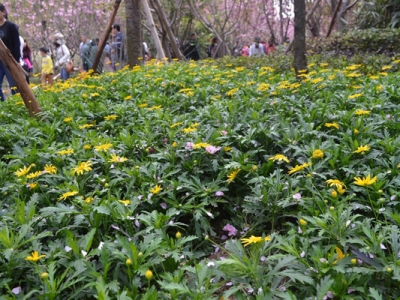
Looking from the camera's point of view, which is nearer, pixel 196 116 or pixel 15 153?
pixel 15 153

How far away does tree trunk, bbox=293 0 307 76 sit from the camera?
5.72m

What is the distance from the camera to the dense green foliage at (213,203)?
Answer: 2.01 meters

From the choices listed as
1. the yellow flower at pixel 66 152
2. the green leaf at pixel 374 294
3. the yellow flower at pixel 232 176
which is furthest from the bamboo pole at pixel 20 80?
the green leaf at pixel 374 294

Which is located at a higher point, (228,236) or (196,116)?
(196,116)

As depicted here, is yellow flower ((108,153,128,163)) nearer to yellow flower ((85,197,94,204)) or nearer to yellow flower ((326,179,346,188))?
yellow flower ((85,197,94,204))

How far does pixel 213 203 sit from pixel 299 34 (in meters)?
3.82

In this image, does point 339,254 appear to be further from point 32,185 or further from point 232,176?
point 32,185

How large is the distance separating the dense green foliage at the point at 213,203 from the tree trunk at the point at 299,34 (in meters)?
1.18

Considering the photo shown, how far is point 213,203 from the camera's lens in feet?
8.99

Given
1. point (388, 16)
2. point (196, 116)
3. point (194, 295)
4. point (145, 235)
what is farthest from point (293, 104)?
point (388, 16)

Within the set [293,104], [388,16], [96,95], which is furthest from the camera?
[388,16]

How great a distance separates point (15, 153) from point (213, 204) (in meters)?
2.04

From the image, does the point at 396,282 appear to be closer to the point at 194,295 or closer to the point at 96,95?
the point at 194,295

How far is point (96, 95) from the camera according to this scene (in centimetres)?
581
